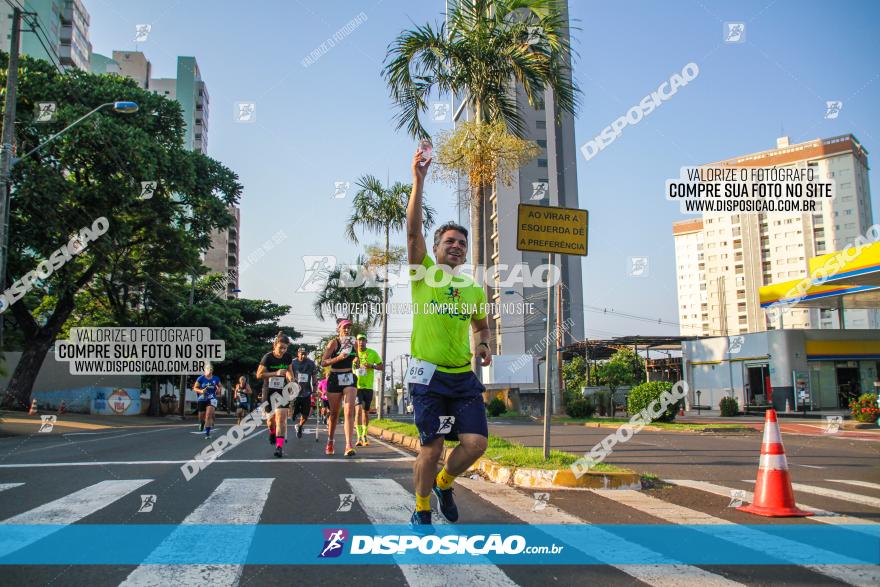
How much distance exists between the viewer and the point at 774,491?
17.8 ft

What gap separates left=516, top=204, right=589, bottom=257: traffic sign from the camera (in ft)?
26.1

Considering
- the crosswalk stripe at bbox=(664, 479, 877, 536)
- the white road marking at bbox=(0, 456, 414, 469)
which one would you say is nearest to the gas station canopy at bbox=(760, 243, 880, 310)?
the crosswalk stripe at bbox=(664, 479, 877, 536)

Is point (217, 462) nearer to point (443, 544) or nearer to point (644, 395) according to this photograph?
point (443, 544)

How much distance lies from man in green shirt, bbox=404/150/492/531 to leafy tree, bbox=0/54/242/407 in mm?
22573

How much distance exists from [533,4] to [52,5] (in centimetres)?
7725

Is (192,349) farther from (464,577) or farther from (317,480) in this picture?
(464,577)

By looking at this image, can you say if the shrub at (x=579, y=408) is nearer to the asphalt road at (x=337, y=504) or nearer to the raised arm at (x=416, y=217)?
the asphalt road at (x=337, y=504)

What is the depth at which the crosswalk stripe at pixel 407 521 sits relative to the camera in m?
3.40

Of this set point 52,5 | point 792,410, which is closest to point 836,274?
point 792,410

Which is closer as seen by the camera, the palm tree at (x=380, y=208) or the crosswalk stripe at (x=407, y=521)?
the crosswalk stripe at (x=407, y=521)

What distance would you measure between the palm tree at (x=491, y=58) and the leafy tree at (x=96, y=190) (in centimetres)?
1628

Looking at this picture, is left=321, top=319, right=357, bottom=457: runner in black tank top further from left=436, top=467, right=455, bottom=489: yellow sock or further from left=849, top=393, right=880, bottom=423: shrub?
left=849, top=393, right=880, bottom=423: shrub

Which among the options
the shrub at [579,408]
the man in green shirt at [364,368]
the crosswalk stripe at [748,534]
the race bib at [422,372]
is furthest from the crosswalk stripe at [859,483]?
the shrub at [579,408]

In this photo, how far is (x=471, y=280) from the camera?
475 centimetres
